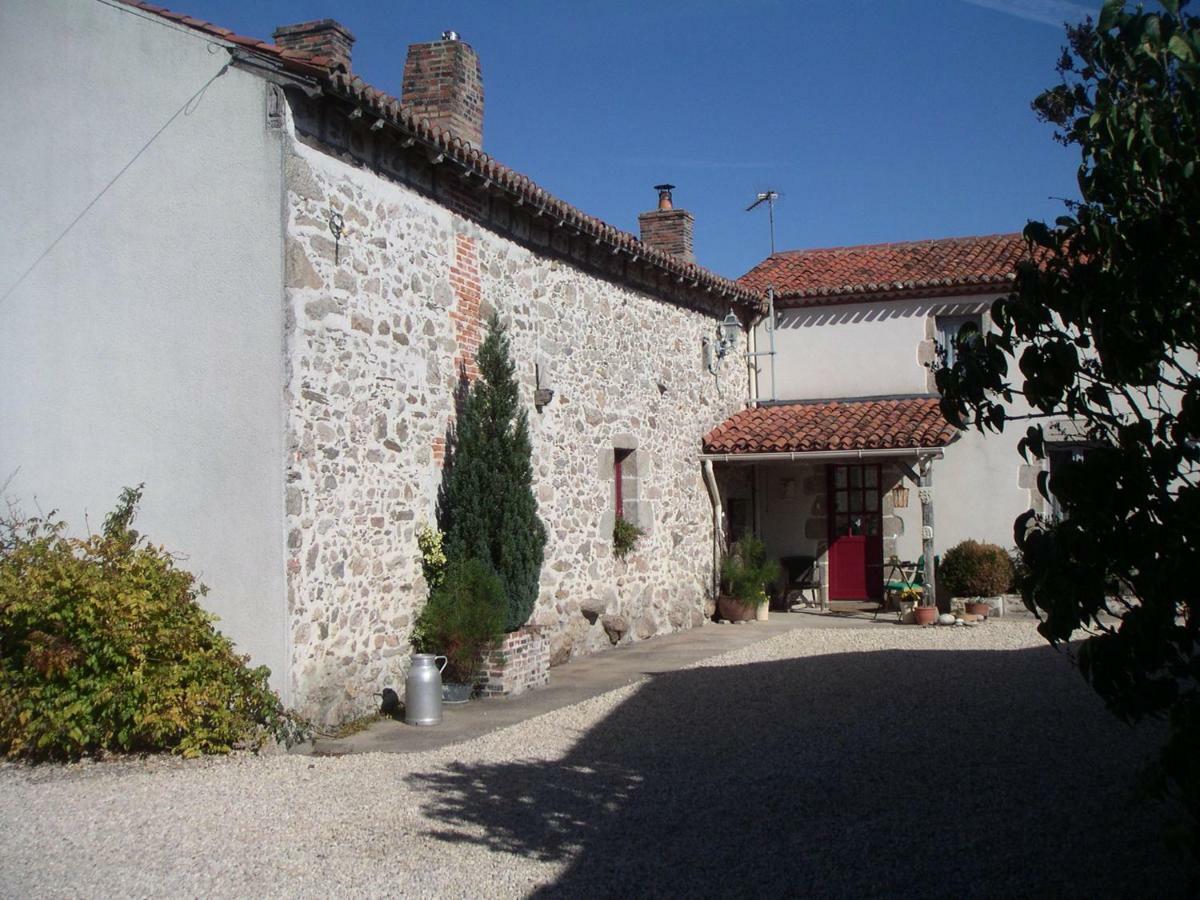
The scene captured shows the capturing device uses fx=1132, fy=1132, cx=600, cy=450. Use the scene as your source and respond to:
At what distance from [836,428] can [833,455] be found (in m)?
0.70

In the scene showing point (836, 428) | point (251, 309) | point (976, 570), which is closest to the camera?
point (251, 309)

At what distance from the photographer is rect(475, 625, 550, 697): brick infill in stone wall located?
900 centimetres

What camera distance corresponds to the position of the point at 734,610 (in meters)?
14.6

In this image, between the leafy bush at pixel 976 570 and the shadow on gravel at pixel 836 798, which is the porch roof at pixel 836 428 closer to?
the leafy bush at pixel 976 570

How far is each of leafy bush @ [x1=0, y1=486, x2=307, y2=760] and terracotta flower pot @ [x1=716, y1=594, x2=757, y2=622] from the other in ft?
27.1

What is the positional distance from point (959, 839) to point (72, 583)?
17.4 feet

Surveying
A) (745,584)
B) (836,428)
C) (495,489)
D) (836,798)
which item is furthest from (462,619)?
(836,428)

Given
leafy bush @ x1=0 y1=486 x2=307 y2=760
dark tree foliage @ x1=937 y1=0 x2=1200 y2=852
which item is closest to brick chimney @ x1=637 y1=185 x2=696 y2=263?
leafy bush @ x1=0 y1=486 x2=307 y2=760

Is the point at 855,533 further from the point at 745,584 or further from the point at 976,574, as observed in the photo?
the point at 745,584

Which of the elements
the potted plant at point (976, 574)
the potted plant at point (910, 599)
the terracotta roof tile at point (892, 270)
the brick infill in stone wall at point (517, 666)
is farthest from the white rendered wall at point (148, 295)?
the terracotta roof tile at point (892, 270)

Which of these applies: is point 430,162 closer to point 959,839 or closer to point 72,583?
point 72,583

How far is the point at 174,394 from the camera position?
301 inches

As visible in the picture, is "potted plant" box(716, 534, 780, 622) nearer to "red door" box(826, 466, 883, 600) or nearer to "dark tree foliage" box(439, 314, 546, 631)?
"red door" box(826, 466, 883, 600)

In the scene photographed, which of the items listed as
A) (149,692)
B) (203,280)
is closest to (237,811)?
(149,692)
